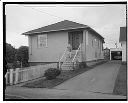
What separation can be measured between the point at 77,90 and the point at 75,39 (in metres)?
7.51

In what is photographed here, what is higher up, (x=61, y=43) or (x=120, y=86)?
(x=61, y=43)

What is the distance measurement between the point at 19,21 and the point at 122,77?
16.9 feet

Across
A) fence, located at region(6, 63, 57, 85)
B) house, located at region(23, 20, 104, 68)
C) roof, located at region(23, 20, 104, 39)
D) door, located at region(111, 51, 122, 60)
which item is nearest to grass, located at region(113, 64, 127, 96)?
door, located at region(111, 51, 122, 60)

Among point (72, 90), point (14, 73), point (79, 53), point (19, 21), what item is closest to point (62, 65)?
point (79, 53)

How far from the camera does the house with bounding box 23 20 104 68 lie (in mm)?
13125

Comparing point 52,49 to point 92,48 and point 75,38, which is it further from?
point 92,48

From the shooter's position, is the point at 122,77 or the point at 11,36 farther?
the point at 122,77

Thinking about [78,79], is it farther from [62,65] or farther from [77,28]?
[77,28]

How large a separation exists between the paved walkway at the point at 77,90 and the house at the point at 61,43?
4017 millimetres

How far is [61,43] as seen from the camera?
45.4 ft

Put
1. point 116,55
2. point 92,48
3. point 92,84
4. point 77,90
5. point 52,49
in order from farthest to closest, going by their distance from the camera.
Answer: point 92,48
point 52,49
point 116,55
point 92,84
point 77,90

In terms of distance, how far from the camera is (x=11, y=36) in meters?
6.36

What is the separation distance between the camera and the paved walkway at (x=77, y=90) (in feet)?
20.3

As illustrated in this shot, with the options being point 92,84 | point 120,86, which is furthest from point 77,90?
point 120,86
